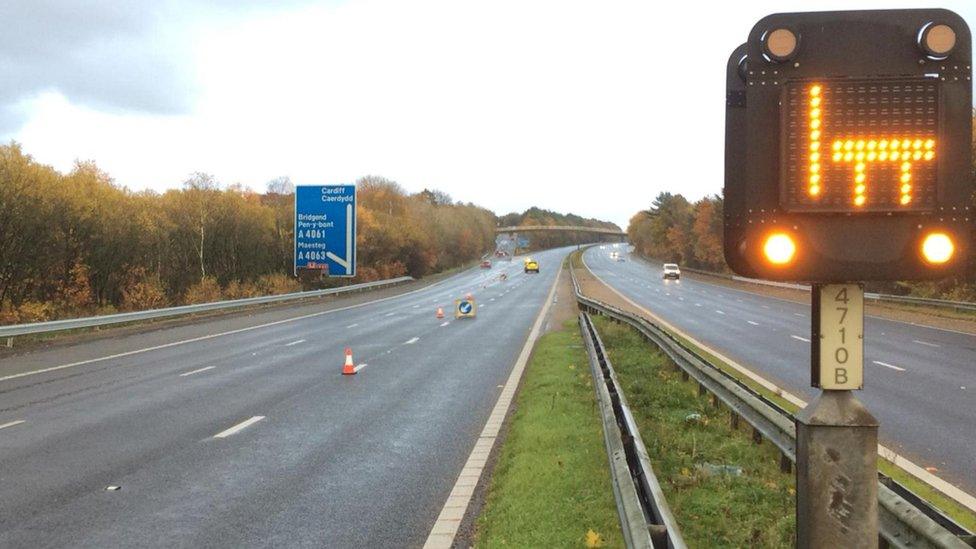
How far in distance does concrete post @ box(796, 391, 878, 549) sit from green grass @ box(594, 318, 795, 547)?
10.0ft

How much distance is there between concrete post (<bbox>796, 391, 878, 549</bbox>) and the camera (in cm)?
290

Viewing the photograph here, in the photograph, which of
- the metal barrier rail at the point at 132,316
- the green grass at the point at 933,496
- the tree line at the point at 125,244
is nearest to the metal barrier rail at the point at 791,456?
the green grass at the point at 933,496

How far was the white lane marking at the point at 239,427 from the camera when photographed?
1045cm

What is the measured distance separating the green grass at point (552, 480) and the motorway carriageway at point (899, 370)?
3825 millimetres

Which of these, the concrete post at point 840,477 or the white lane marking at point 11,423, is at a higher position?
the concrete post at point 840,477

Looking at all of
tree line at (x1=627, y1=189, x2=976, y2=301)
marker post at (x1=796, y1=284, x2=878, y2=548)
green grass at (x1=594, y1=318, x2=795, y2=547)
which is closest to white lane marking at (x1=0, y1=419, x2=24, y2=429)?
green grass at (x1=594, y1=318, x2=795, y2=547)

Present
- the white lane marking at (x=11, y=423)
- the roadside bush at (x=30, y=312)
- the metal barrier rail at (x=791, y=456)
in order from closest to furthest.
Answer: the metal barrier rail at (x=791, y=456), the white lane marking at (x=11, y=423), the roadside bush at (x=30, y=312)

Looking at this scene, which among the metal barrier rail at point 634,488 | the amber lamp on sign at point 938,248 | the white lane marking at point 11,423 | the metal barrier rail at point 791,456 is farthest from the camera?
the white lane marking at point 11,423

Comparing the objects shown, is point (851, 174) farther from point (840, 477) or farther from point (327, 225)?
point (327, 225)

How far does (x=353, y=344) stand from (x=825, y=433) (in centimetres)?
2136

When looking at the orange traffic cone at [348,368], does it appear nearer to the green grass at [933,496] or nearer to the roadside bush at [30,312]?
the green grass at [933,496]

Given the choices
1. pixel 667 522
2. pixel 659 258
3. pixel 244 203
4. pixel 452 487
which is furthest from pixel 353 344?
pixel 659 258

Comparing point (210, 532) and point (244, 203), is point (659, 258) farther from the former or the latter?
point (210, 532)

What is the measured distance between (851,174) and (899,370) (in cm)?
1581
